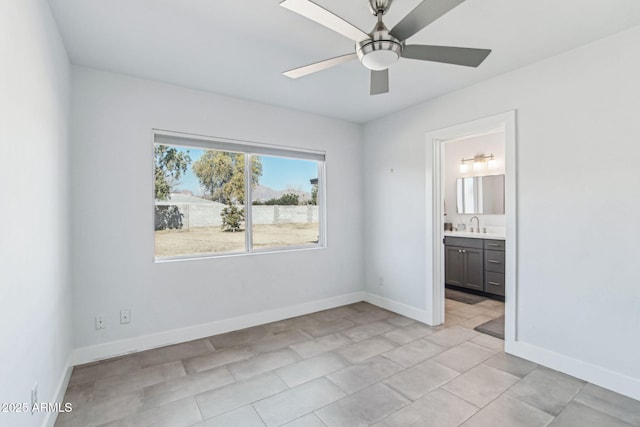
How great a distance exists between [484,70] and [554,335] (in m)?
2.34

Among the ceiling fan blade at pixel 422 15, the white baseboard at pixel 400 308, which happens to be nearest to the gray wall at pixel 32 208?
the ceiling fan blade at pixel 422 15

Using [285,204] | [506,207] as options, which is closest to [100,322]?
[285,204]

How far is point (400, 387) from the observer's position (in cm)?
226

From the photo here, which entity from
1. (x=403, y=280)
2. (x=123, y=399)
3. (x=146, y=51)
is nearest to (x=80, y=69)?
(x=146, y=51)

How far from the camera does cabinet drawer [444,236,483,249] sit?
4461mm

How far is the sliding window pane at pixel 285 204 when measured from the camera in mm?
3713

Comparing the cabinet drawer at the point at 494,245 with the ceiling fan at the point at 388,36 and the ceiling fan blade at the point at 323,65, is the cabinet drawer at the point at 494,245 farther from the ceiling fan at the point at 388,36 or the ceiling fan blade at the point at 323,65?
the ceiling fan blade at the point at 323,65

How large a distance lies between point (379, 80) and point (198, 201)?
223 centimetres

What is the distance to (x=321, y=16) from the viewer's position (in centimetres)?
149

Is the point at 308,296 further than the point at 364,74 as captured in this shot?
Yes

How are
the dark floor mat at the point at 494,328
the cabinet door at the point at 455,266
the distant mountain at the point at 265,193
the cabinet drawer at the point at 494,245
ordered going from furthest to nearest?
the cabinet door at the point at 455,266
the cabinet drawer at the point at 494,245
the distant mountain at the point at 265,193
the dark floor mat at the point at 494,328

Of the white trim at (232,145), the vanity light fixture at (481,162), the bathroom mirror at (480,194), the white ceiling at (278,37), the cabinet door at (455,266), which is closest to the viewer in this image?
the white ceiling at (278,37)

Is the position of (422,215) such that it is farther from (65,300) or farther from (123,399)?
(65,300)

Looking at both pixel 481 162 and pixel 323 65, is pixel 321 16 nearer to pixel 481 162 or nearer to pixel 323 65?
pixel 323 65
